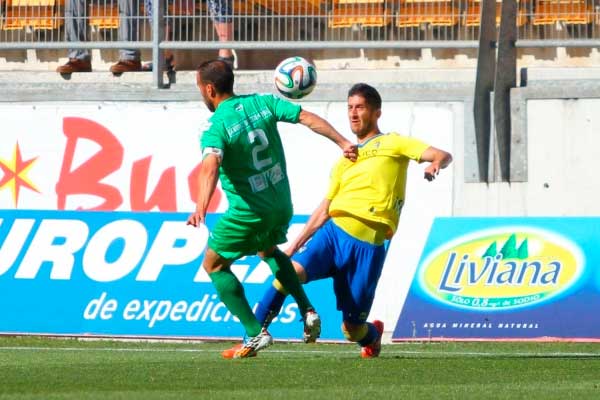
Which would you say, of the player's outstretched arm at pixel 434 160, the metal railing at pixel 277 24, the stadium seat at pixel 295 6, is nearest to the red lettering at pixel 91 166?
the metal railing at pixel 277 24

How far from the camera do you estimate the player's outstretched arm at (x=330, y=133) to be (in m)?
9.69

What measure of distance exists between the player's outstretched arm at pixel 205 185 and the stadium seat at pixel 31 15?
25.7 feet

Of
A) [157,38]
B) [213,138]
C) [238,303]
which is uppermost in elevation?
[157,38]

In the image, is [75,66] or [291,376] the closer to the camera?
[291,376]

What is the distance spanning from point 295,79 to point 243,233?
147cm

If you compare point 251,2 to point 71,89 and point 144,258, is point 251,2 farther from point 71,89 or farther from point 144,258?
point 144,258

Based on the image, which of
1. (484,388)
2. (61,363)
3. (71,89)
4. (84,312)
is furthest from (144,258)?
(484,388)

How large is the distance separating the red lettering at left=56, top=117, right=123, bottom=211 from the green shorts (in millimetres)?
5376

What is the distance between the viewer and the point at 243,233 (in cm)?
1023

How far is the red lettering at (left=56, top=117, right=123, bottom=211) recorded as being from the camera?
15.6 m

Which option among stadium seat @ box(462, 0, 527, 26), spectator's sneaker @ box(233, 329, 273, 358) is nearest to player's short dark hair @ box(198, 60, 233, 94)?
spectator's sneaker @ box(233, 329, 273, 358)

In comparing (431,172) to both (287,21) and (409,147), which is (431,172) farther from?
(287,21)

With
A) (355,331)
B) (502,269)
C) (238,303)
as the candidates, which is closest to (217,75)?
(238,303)

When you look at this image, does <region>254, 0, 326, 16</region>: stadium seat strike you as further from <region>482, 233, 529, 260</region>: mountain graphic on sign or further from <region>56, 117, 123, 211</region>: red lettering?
<region>482, 233, 529, 260</region>: mountain graphic on sign
